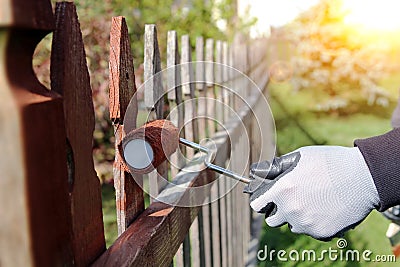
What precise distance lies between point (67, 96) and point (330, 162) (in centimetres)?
69

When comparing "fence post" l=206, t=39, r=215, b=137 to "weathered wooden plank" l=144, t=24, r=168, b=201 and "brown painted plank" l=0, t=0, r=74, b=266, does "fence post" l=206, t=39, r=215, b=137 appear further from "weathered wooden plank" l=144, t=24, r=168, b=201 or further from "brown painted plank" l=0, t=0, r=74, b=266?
"brown painted plank" l=0, t=0, r=74, b=266

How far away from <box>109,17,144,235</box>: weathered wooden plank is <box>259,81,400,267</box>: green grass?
233 cm

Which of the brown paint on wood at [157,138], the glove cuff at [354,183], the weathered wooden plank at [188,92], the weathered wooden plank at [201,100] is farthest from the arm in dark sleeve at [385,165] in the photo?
the weathered wooden plank at [201,100]

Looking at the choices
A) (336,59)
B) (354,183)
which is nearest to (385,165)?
(354,183)

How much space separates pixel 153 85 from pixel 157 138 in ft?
1.32

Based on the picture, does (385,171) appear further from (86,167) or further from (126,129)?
(86,167)

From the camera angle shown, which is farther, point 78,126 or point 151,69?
point 151,69

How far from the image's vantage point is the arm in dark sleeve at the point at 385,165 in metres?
1.22

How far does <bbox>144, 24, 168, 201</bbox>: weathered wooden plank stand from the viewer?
1.41 metres

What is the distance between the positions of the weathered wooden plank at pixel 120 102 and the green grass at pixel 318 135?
233 cm

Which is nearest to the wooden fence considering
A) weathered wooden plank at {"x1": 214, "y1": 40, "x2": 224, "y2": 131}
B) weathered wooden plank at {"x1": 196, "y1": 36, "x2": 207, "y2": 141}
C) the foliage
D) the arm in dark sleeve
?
the arm in dark sleeve

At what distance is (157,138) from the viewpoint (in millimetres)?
1110

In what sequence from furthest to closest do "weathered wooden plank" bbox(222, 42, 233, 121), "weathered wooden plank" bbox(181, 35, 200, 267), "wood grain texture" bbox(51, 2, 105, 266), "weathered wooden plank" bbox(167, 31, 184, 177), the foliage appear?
the foliage
"weathered wooden plank" bbox(222, 42, 233, 121)
"weathered wooden plank" bbox(181, 35, 200, 267)
"weathered wooden plank" bbox(167, 31, 184, 177)
"wood grain texture" bbox(51, 2, 105, 266)

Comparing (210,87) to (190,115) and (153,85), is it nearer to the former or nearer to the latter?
(190,115)
